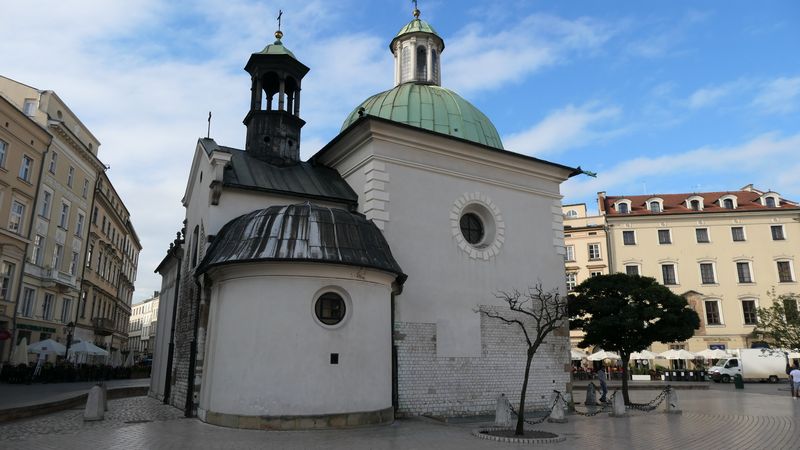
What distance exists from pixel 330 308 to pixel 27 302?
946 inches

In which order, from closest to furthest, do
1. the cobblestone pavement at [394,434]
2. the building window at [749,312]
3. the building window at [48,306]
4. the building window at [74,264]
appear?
the cobblestone pavement at [394,434]
the building window at [48,306]
the building window at [74,264]
the building window at [749,312]

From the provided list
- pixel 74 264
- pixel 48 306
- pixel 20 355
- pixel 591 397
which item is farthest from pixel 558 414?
pixel 74 264

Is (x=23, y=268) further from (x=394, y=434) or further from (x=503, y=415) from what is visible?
(x=503, y=415)

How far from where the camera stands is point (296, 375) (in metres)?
12.3

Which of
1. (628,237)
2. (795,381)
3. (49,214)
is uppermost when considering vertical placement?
(628,237)

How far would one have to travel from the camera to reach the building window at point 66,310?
33062mm

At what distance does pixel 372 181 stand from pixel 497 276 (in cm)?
489

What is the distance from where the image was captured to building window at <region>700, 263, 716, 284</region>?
42.7 meters

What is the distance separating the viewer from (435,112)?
1923 centimetres

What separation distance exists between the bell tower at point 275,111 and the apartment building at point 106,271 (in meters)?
23.9

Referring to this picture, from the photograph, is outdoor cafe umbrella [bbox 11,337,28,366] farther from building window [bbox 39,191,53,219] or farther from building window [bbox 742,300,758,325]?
building window [bbox 742,300,758,325]

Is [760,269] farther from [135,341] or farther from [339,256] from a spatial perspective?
[135,341]

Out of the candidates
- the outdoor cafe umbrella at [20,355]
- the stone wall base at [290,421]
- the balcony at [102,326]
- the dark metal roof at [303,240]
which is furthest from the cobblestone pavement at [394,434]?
the balcony at [102,326]

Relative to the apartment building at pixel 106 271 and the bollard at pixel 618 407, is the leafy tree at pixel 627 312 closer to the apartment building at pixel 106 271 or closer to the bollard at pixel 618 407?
the bollard at pixel 618 407
